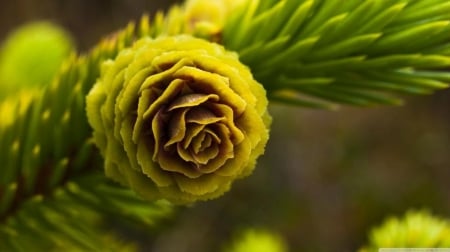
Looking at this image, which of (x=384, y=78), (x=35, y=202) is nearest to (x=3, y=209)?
(x=35, y=202)

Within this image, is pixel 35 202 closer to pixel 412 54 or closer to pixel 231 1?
pixel 231 1

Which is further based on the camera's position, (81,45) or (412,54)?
(81,45)

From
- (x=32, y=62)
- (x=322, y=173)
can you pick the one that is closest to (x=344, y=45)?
(x=32, y=62)

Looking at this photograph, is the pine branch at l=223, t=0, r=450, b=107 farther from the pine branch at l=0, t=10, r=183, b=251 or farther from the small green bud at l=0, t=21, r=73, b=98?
the small green bud at l=0, t=21, r=73, b=98

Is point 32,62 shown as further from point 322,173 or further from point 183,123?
point 322,173

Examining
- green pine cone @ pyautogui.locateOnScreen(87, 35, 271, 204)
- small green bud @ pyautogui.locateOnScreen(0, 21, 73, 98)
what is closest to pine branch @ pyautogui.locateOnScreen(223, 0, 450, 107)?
green pine cone @ pyautogui.locateOnScreen(87, 35, 271, 204)

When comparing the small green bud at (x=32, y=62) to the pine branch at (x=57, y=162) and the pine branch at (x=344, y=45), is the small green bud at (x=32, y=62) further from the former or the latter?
the pine branch at (x=344, y=45)

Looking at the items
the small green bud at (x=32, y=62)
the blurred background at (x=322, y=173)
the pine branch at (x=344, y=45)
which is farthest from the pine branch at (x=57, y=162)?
the blurred background at (x=322, y=173)
